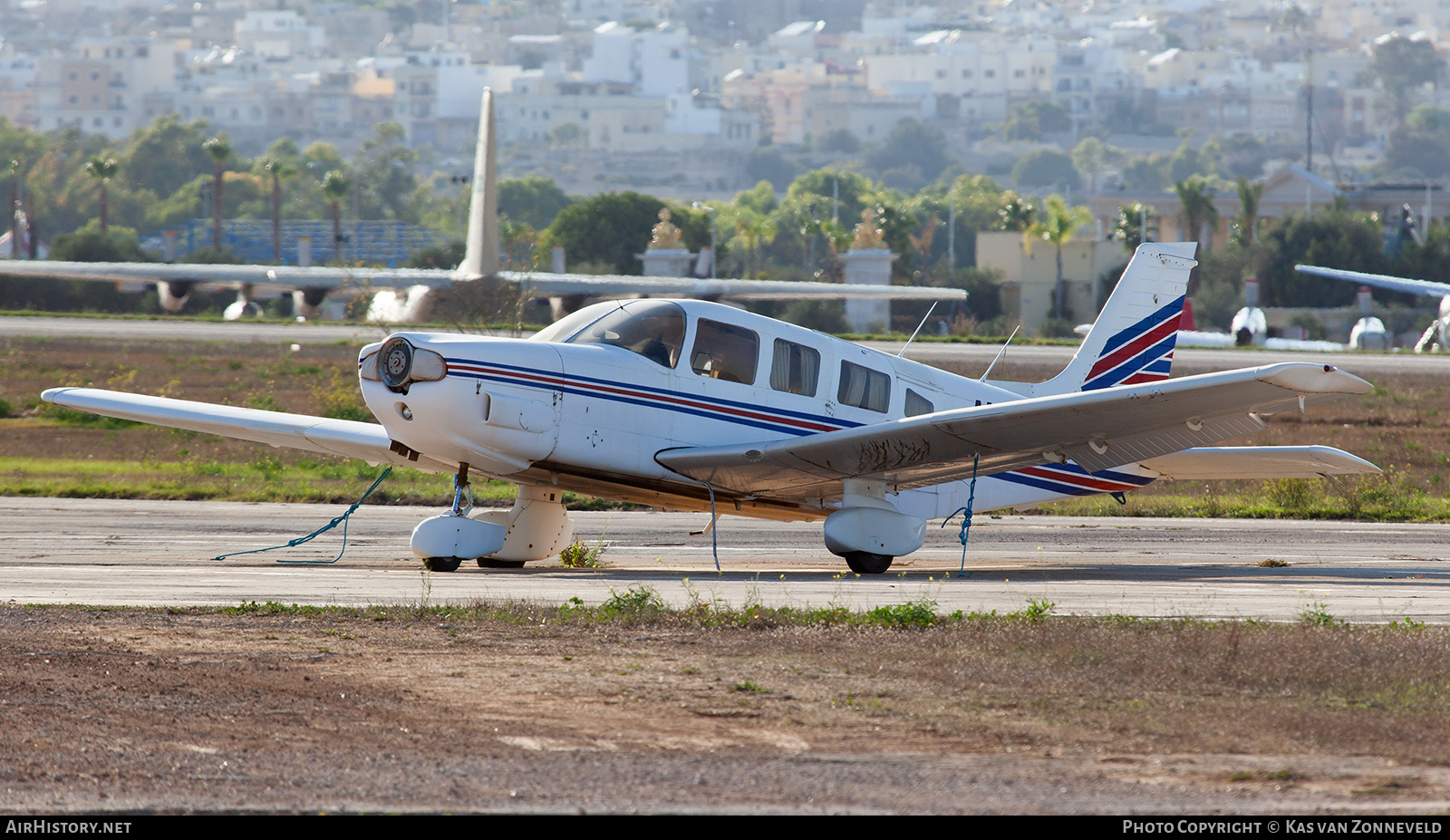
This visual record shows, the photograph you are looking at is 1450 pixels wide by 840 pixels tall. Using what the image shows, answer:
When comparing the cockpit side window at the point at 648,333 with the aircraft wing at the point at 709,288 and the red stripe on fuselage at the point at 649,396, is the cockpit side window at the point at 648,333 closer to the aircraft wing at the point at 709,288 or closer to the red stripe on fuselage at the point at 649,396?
the red stripe on fuselage at the point at 649,396

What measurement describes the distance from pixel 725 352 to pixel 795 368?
2.39ft

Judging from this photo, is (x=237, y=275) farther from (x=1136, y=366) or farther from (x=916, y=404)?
(x=1136, y=366)

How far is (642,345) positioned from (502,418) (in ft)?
4.87

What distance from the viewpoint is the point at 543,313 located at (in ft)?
303

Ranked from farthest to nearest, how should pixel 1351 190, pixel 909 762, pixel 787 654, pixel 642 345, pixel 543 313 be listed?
1. pixel 1351 190
2. pixel 543 313
3. pixel 642 345
4. pixel 787 654
5. pixel 909 762

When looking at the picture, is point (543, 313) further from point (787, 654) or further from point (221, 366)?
point (787, 654)

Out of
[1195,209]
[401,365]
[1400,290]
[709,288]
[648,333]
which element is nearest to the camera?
[401,365]

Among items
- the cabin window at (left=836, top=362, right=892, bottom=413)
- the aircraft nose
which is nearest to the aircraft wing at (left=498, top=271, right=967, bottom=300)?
the cabin window at (left=836, top=362, right=892, bottom=413)

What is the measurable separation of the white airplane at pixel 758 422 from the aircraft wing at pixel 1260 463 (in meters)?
0.02

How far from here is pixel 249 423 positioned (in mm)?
14359

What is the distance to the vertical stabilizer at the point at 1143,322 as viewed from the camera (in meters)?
14.2

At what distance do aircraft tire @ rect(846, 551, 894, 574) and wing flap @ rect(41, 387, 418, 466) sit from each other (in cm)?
428

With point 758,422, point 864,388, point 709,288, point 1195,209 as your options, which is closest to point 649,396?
point 758,422

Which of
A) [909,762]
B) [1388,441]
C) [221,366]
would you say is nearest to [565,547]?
[909,762]
